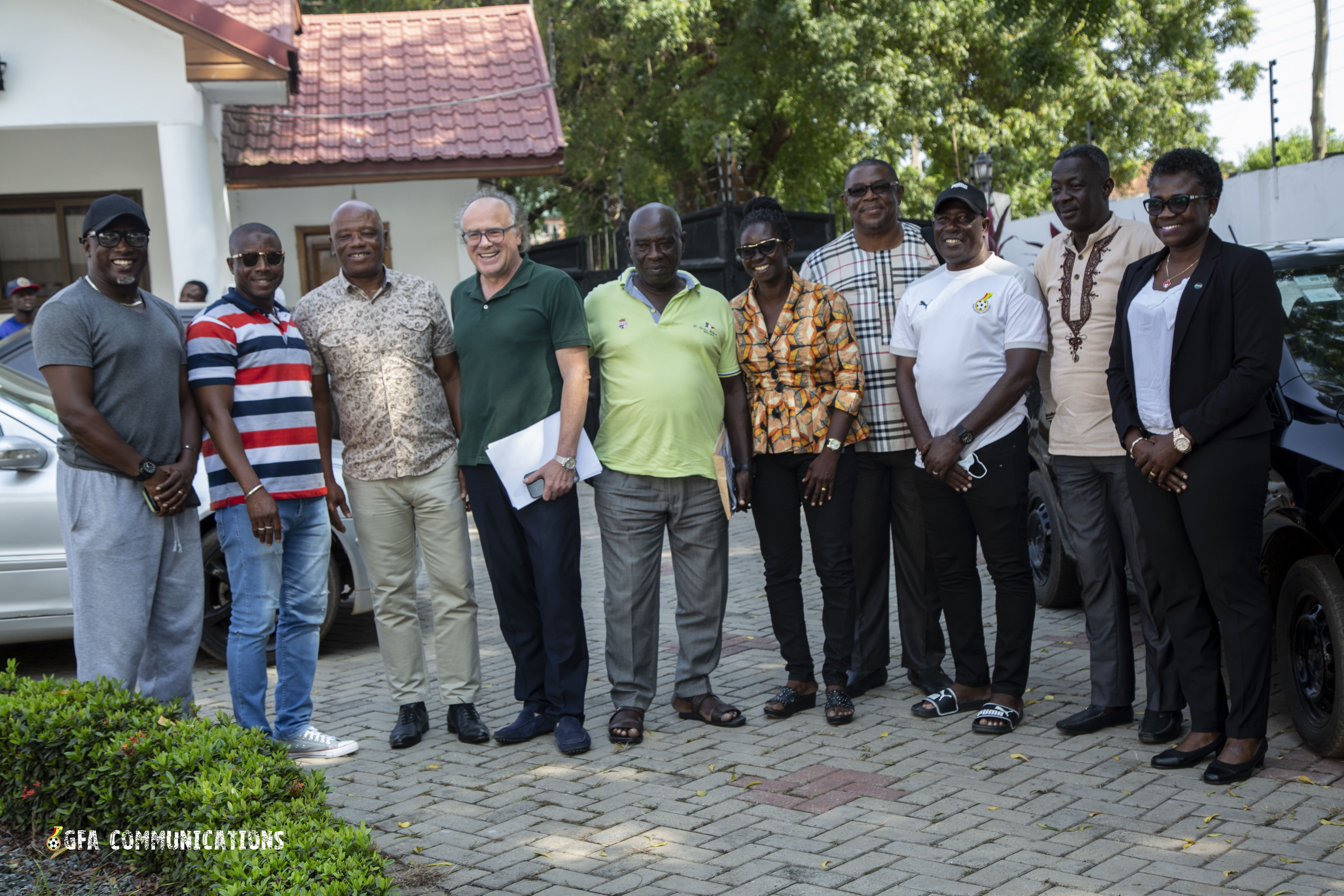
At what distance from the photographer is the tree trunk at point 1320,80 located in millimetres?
15578

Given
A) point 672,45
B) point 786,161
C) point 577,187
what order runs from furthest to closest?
point 577,187
point 786,161
point 672,45

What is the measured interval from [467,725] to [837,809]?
1.71 meters

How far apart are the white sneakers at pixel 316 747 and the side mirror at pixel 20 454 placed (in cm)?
229

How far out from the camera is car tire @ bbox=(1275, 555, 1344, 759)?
4.25 metres

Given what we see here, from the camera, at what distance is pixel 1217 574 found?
4.31 metres

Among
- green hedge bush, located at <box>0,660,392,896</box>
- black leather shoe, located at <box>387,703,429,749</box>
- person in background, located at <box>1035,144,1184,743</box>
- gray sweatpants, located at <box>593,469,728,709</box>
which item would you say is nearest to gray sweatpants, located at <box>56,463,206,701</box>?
green hedge bush, located at <box>0,660,392,896</box>

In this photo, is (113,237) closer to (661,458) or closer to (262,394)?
(262,394)

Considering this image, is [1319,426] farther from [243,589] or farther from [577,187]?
[577,187]

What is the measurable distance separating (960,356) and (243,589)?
117 inches

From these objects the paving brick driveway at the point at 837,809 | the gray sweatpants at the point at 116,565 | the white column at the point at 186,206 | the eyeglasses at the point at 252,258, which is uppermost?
the white column at the point at 186,206

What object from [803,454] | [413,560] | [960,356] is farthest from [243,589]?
[960,356]

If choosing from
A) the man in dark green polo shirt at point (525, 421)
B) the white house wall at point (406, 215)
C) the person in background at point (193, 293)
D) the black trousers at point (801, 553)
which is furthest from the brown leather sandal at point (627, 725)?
the white house wall at point (406, 215)

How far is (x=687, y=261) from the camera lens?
495 inches

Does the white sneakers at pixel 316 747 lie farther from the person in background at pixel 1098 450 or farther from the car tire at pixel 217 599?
the person in background at pixel 1098 450
